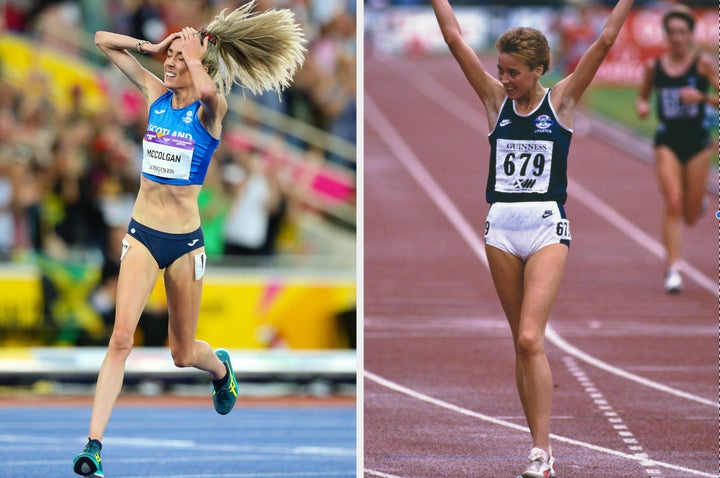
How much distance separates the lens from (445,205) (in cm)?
1988

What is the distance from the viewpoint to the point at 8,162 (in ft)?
43.4

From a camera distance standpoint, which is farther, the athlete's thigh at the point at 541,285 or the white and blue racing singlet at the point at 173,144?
the white and blue racing singlet at the point at 173,144

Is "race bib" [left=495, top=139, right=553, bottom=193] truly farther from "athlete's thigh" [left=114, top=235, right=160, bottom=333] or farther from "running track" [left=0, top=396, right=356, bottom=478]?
"running track" [left=0, top=396, right=356, bottom=478]

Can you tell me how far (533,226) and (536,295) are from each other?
0.33m

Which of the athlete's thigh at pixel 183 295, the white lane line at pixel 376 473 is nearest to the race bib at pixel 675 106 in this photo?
the white lane line at pixel 376 473

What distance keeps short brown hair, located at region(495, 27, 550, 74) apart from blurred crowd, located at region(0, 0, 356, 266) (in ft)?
23.3

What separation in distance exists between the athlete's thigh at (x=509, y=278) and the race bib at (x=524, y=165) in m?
0.33

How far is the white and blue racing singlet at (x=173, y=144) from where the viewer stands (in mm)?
6617

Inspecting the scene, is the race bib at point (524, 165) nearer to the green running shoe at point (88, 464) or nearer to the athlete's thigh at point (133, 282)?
the athlete's thigh at point (133, 282)

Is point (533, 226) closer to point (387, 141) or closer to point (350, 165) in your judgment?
point (350, 165)

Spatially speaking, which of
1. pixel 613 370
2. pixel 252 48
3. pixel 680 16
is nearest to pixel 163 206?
pixel 252 48

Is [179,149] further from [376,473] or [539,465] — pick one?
[539,465]

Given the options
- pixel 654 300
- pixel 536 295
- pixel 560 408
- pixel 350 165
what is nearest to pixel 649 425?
pixel 560 408

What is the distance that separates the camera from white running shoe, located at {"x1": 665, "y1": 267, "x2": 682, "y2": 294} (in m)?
13.8
